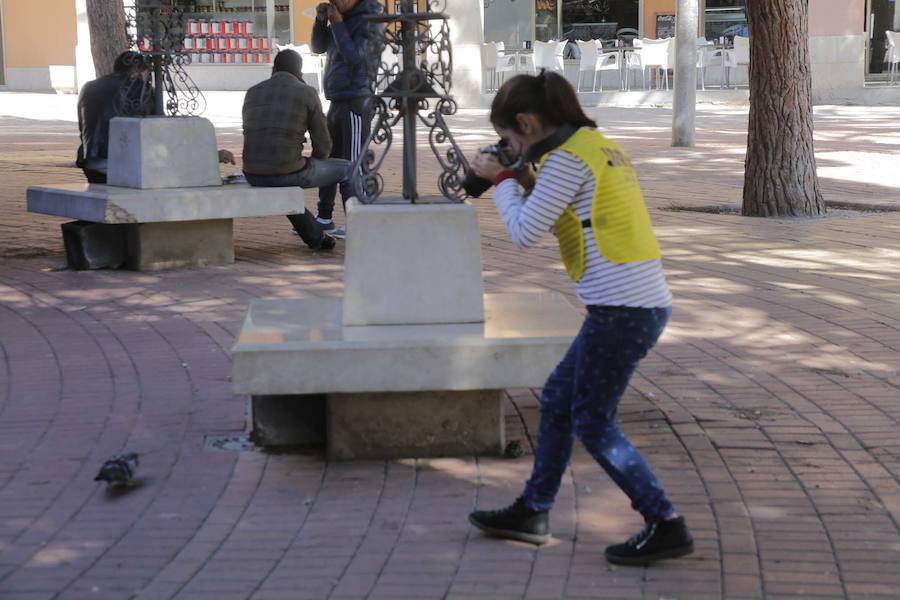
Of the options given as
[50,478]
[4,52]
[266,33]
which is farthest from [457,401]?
[4,52]

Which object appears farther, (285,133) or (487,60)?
(487,60)

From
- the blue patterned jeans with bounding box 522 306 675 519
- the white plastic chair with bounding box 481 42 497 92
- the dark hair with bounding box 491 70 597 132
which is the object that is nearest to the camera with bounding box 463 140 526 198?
the dark hair with bounding box 491 70 597 132

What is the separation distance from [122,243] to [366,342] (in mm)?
4715

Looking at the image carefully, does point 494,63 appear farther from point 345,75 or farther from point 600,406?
point 600,406

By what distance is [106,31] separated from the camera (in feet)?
48.0

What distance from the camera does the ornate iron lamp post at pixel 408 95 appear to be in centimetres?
504

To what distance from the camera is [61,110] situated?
26.2 m

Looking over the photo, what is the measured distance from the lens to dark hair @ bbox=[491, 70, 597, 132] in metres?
3.75

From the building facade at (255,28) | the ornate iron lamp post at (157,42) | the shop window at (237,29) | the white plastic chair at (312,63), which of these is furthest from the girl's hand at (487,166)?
the shop window at (237,29)

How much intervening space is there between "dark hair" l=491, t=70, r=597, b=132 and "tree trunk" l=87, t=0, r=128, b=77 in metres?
11.6

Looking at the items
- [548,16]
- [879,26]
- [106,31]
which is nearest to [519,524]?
[106,31]

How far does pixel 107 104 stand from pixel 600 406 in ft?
22.0

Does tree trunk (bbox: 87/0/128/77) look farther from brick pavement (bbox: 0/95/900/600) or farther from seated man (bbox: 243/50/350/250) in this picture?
brick pavement (bbox: 0/95/900/600)

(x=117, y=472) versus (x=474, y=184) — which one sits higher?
(x=474, y=184)
